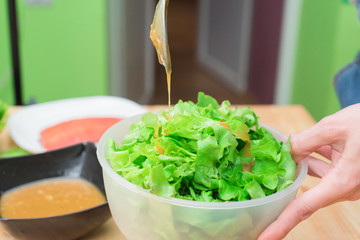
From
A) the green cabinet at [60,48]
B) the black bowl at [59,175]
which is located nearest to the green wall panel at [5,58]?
→ the green cabinet at [60,48]

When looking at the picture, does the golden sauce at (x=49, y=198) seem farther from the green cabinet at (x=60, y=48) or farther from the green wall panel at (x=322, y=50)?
the green cabinet at (x=60, y=48)

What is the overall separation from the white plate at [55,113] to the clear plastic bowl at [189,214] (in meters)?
0.58

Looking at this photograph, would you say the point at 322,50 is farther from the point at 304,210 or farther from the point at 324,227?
the point at 304,210

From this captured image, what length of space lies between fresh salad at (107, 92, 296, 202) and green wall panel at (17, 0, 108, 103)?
2.16 metres

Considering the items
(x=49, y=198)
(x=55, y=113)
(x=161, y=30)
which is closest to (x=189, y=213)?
(x=161, y=30)

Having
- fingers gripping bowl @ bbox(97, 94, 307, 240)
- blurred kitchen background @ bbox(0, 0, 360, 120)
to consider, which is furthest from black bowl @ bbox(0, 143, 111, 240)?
blurred kitchen background @ bbox(0, 0, 360, 120)

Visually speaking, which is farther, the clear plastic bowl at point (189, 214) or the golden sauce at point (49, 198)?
the golden sauce at point (49, 198)

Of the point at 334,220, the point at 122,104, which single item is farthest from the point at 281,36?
the point at 334,220

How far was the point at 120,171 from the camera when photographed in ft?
2.19

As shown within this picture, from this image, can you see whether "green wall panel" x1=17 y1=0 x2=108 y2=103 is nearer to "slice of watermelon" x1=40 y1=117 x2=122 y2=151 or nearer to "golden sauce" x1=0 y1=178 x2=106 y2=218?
"slice of watermelon" x1=40 y1=117 x2=122 y2=151

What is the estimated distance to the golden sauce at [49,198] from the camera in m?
0.83

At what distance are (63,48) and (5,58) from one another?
1.29ft

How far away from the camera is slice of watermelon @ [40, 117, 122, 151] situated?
1.15m

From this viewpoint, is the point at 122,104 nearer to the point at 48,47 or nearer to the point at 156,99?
the point at 48,47
